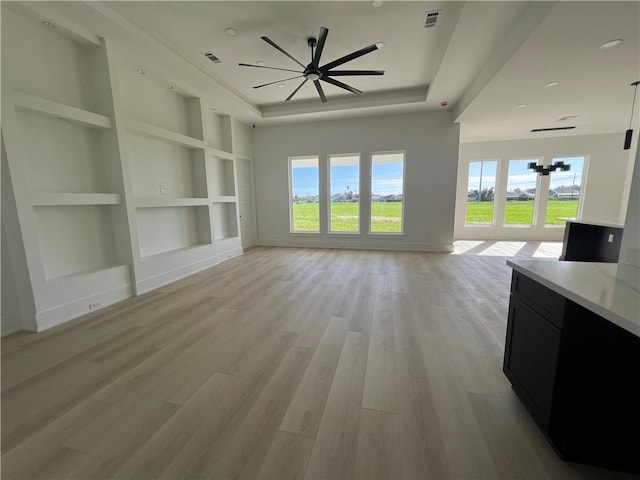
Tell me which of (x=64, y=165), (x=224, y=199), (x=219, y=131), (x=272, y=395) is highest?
(x=219, y=131)

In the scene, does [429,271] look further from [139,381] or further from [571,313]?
[139,381]

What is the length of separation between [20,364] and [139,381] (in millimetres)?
1117

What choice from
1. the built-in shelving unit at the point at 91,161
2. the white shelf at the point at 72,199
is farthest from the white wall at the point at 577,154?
the white shelf at the point at 72,199

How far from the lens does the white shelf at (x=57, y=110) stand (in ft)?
7.96

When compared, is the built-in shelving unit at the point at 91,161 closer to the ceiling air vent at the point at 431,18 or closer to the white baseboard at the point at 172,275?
the white baseboard at the point at 172,275

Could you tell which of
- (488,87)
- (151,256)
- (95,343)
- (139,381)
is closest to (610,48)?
(488,87)

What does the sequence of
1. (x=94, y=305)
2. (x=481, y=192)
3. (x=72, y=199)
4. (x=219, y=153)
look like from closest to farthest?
(x=72, y=199) → (x=94, y=305) → (x=219, y=153) → (x=481, y=192)

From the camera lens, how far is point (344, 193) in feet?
21.9

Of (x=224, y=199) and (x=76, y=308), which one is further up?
(x=224, y=199)

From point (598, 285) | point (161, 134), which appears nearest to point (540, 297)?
point (598, 285)

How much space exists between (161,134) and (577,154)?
10473 mm

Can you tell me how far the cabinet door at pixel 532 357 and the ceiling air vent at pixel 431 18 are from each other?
3.23 meters

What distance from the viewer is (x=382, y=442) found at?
53.7 inches

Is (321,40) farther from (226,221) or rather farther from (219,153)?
(226,221)
